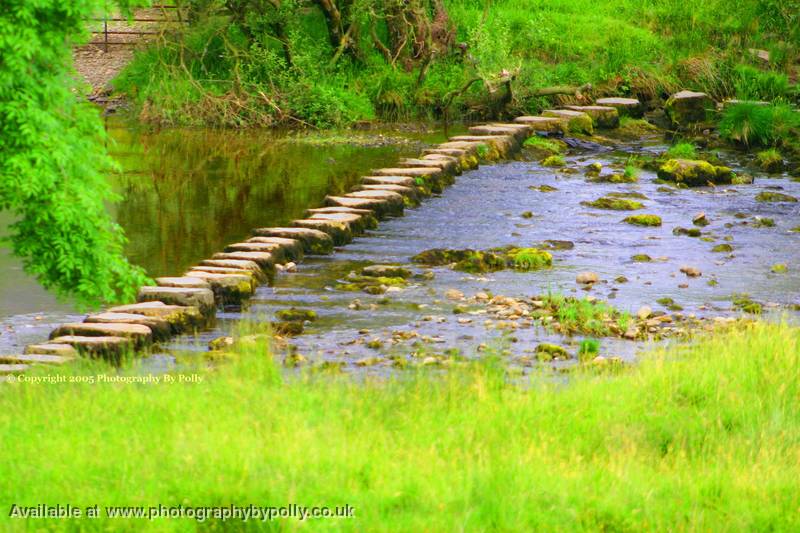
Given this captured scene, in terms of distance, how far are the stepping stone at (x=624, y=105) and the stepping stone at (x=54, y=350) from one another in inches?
625

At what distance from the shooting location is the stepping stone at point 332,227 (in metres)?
12.7

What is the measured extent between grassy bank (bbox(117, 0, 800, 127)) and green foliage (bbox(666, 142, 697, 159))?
13.5ft

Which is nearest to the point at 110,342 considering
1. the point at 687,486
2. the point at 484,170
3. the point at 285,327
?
the point at 285,327

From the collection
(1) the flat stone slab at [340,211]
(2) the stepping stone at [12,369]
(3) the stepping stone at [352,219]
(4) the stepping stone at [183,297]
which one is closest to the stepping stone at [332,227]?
(3) the stepping stone at [352,219]

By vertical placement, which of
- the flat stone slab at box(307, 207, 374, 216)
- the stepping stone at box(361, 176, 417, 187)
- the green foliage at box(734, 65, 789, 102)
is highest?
the green foliage at box(734, 65, 789, 102)

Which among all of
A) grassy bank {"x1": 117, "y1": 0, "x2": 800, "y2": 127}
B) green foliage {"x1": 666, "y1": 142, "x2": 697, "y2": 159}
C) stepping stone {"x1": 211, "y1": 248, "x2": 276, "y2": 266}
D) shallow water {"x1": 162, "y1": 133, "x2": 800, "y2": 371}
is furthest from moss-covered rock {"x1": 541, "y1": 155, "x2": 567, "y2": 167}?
stepping stone {"x1": 211, "y1": 248, "x2": 276, "y2": 266}

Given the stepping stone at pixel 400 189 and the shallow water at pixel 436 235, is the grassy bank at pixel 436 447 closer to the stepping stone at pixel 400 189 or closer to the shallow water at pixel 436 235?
the shallow water at pixel 436 235

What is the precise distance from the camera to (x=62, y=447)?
17.9 ft

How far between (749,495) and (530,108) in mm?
17701

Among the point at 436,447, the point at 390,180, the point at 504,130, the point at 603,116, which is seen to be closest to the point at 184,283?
the point at 436,447

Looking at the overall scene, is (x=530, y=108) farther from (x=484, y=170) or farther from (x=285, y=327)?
(x=285, y=327)

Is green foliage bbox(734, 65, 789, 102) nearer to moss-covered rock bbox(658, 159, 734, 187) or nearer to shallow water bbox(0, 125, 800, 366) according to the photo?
shallow water bbox(0, 125, 800, 366)

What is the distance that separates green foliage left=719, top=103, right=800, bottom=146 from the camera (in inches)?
786

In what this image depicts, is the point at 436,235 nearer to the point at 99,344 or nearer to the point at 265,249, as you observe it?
the point at 265,249
